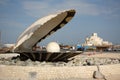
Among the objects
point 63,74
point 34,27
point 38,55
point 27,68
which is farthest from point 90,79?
point 34,27

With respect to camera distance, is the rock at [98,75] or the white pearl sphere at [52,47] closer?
the rock at [98,75]

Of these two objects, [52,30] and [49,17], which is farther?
[52,30]

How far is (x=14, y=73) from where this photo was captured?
1360 centimetres

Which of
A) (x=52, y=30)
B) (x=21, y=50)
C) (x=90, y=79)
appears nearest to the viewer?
(x=90, y=79)

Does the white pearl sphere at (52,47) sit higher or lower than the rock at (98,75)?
higher

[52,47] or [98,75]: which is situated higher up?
[52,47]

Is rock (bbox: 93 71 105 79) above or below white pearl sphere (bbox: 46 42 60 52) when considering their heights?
below

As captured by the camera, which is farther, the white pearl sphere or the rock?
the white pearl sphere

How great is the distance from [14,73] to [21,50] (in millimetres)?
4051

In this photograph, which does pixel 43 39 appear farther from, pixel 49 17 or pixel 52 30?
pixel 49 17

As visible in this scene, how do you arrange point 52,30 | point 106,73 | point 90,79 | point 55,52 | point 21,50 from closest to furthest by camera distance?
1. point 90,79
2. point 106,73
3. point 55,52
4. point 21,50
5. point 52,30

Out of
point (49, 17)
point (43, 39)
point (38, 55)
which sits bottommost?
point (38, 55)

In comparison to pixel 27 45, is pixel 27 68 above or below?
below

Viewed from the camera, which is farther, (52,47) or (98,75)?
(52,47)
